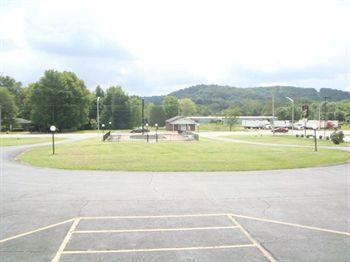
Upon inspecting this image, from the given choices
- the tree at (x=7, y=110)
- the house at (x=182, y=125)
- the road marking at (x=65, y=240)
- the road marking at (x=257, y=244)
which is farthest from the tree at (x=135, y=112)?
the road marking at (x=257, y=244)

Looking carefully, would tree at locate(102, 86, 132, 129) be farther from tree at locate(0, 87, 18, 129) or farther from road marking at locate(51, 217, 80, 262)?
road marking at locate(51, 217, 80, 262)

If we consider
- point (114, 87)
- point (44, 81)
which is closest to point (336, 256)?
point (44, 81)

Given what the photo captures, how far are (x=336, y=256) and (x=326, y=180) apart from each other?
1234 centimetres

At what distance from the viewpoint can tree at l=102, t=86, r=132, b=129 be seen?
134 m

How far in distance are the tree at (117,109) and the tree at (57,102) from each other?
20.7 meters

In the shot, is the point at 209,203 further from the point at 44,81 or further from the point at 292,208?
the point at 44,81

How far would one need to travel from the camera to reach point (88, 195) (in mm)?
15852

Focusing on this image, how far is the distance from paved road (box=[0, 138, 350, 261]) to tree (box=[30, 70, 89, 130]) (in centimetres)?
8976

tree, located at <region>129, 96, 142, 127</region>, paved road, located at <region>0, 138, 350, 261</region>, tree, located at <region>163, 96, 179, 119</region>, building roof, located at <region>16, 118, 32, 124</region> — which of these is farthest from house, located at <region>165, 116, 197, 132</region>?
paved road, located at <region>0, 138, 350, 261</region>

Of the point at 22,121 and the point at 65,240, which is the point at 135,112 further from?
the point at 65,240

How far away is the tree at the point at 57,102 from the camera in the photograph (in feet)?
350

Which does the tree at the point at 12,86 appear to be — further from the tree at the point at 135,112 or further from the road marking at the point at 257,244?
the road marking at the point at 257,244

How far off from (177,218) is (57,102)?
332 ft

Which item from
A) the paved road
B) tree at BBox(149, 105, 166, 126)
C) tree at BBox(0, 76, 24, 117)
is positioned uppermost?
tree at BBox(0, 76, 24, 117)
